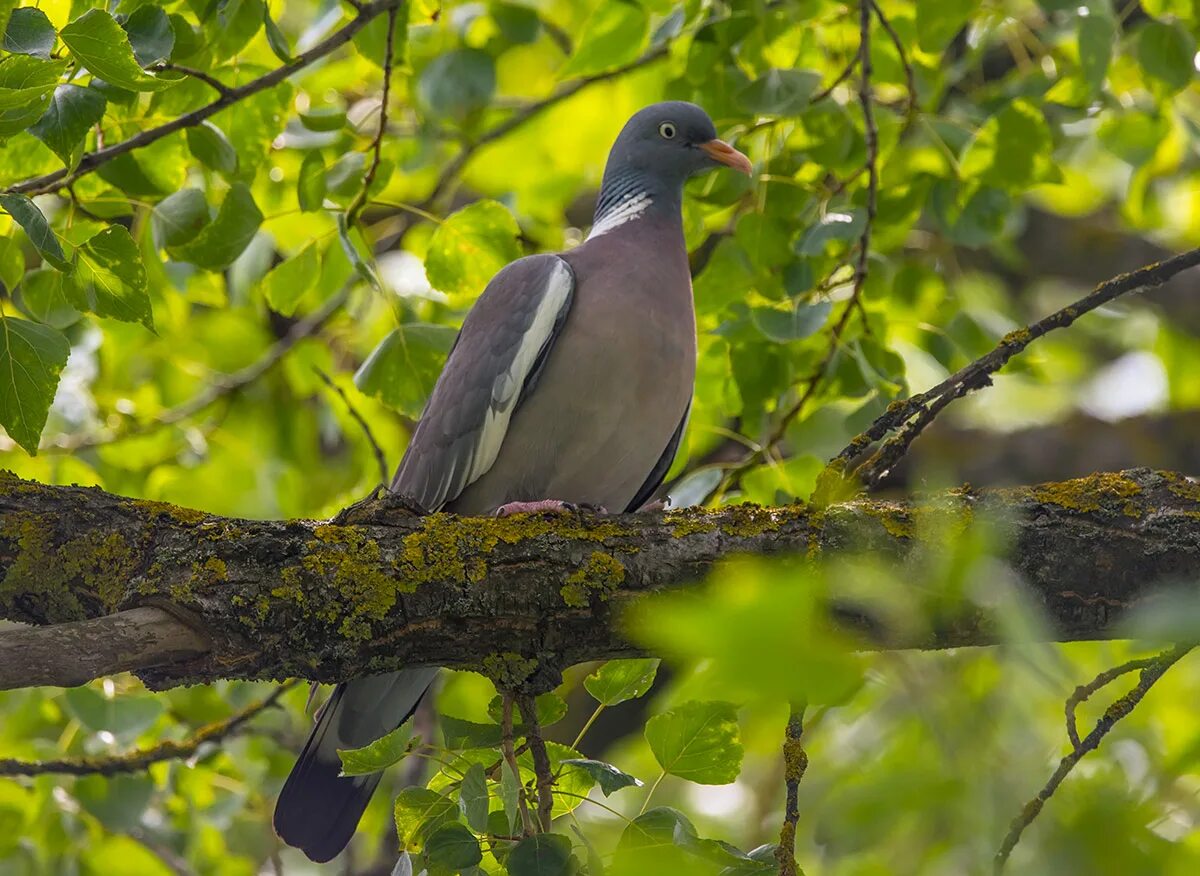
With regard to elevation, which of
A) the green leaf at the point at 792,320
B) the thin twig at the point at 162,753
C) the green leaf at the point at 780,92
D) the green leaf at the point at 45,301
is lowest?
the thin twig at the point at 162,753

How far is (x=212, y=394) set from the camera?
18.0 feet

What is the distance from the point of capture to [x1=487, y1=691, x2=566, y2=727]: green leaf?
2.37 meters

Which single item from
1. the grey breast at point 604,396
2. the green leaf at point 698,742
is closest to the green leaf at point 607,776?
the green leaf at point 698,742

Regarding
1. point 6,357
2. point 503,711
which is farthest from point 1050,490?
point 6,357

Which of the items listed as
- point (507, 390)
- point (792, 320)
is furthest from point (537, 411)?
point (792, 320)

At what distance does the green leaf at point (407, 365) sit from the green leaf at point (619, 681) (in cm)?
119

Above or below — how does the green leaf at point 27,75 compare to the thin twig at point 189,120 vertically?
above

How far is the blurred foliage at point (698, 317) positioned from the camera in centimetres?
104

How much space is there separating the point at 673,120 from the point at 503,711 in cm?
226

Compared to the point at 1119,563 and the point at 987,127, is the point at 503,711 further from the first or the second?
the point at 987,127

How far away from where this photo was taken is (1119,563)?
2.36 metres

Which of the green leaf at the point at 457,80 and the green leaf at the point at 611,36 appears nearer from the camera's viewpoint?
the green leaf at the point at 611,36

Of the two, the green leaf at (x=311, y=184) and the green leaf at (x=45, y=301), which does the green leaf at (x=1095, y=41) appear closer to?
the green leaf at (x=311, y=184)

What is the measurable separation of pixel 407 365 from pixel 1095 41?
1.92 m
